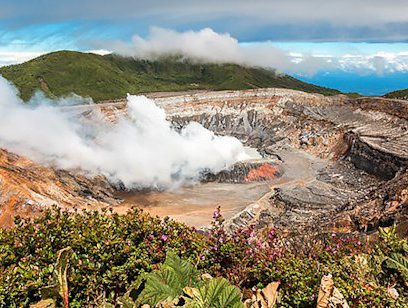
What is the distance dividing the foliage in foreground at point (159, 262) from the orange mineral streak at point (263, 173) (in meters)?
40.8

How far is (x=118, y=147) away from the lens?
5491 cm

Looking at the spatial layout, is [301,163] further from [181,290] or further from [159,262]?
[181,290]

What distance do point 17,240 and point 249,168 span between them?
45445 mm

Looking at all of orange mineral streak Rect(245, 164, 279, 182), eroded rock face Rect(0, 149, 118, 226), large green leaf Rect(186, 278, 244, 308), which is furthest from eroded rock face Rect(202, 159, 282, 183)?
large green leaf Rect(186, 278, 244, 308)

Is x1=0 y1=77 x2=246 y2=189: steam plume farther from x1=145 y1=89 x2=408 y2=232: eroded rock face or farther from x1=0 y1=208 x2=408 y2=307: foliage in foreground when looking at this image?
x1=0 y1=208 x2=408 y2=307: foliage in foreground

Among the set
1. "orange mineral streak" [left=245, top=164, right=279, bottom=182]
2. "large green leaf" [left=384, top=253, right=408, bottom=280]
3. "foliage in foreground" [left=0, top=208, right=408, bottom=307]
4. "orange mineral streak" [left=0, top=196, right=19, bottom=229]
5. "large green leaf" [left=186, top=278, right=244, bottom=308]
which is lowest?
"orange mineral streak" [left=245, top=164, right=279, bottom=182]

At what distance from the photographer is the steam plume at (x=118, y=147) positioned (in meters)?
49.6

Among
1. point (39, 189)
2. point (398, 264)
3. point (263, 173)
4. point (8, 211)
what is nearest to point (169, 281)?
point (398, 264)

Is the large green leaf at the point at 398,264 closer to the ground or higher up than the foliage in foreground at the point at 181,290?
closer to the ground

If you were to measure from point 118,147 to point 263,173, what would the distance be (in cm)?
2030

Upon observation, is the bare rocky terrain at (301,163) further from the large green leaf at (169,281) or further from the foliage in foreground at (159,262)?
the large green leaf at (169,281)

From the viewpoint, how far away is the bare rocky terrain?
3503cm

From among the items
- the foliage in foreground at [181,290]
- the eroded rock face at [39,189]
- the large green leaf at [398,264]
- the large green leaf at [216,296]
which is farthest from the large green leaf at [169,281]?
the eroded rock face at [39,189]

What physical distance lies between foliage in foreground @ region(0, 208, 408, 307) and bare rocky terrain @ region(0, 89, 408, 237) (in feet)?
60.0
